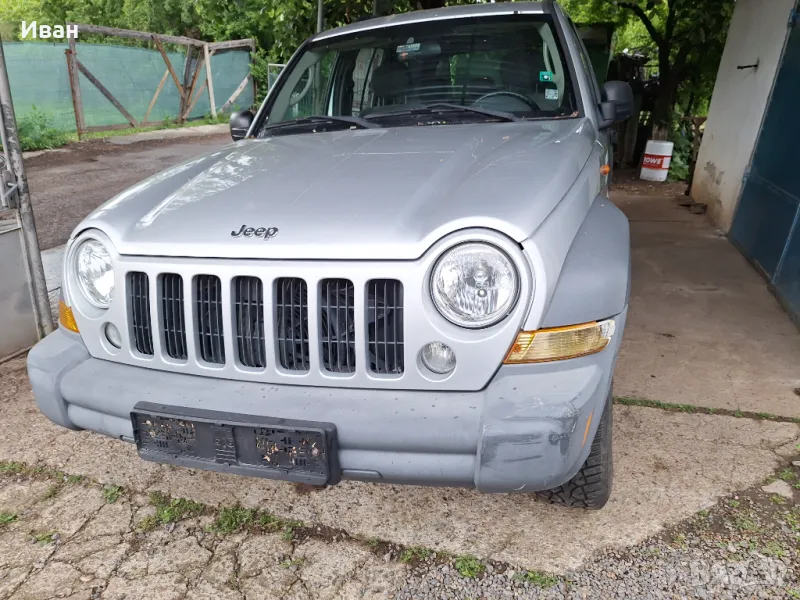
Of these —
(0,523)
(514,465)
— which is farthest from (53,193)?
(514,465)

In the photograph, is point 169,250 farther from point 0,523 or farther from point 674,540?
point 674,540

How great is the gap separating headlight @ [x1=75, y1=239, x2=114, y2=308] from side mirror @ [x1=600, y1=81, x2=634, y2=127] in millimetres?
2252

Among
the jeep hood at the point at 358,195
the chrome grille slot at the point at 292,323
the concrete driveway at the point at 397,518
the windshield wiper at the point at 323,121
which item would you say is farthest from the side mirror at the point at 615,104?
the chrome grille slot at the point at 292,323

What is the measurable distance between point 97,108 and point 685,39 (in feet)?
39.2

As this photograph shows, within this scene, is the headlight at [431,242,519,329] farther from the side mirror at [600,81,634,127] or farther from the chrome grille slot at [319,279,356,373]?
the side mirror at [600,81,634,127]

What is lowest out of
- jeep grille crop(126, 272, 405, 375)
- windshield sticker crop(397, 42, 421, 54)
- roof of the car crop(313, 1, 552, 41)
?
jeep grille crop(126, 272, 405, 375)

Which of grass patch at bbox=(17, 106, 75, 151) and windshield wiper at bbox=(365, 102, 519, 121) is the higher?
windshield wiper at bbox=(365, 102, 519, 121)

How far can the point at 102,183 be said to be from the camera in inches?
343

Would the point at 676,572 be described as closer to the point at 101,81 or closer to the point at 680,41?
the point at 680,41

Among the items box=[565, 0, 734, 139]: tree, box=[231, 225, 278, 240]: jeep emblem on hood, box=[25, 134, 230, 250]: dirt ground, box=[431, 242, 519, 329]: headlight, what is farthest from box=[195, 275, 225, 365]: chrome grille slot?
box=[565, 0, 734, 139]: tree

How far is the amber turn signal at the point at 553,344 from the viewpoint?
171cm

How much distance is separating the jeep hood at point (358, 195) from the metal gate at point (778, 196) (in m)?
2.63

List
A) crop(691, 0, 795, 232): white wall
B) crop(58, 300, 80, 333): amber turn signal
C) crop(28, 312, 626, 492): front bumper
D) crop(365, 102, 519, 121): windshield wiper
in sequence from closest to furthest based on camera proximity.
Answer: crop(28, 312, 626, 492): front bumper, crop(58, 300, 80, 333): amber turn signal, crop(365, 102, 519, 121): windshield wiper, crop(691, 0, 795, 232): white wall

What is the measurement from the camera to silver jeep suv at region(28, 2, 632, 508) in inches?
67.0
